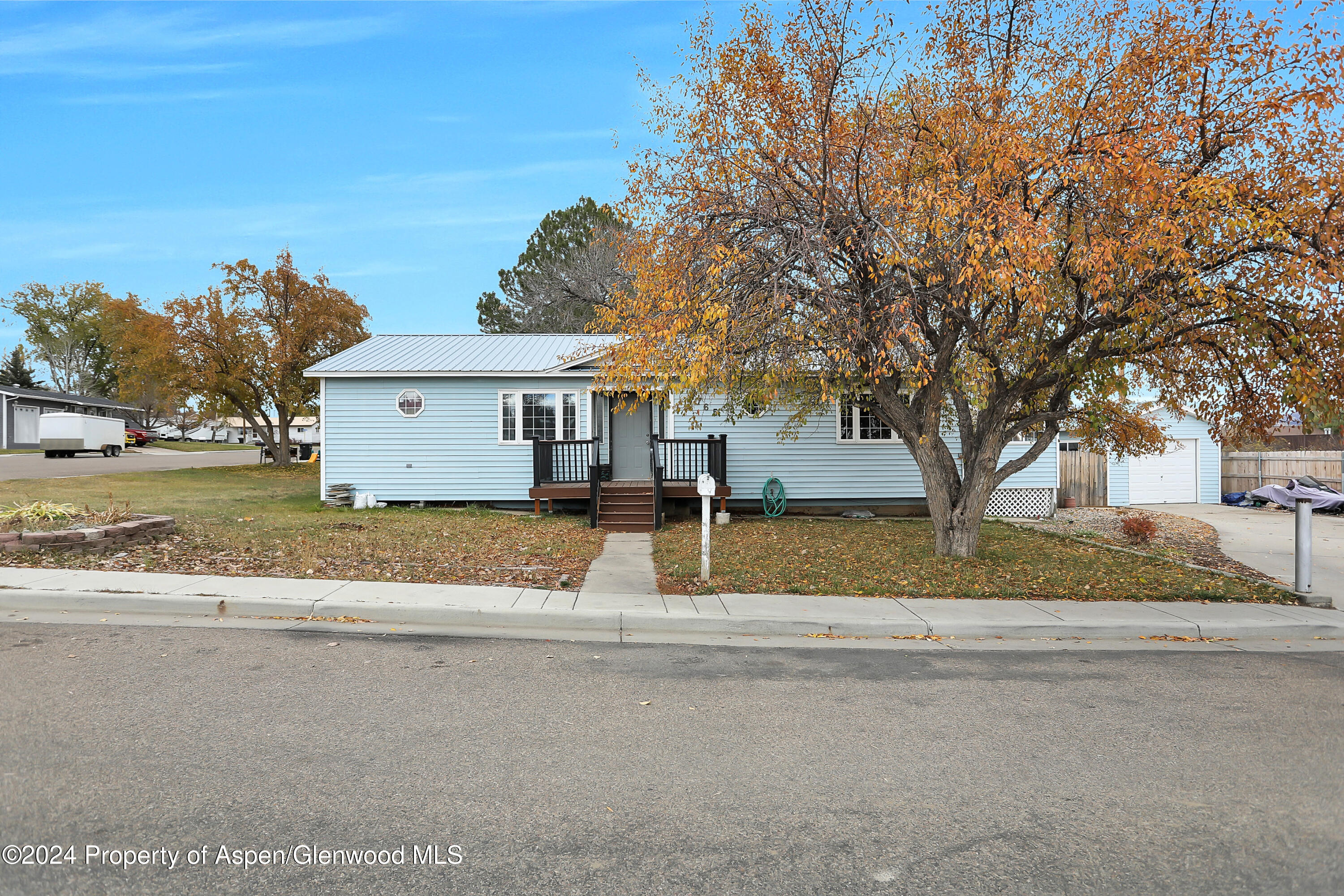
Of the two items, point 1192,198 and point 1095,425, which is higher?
point 1192,198

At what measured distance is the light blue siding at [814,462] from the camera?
57.5 feet

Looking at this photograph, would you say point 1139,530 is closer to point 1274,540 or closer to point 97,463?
point 1274,540

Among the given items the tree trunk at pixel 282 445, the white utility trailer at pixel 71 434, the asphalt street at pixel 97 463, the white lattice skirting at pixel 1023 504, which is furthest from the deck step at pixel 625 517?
the white utility trailer at pixel 71 434

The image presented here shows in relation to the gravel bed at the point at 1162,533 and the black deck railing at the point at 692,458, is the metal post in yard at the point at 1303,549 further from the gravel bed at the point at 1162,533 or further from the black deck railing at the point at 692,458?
the black deck railing at the point at 692,458

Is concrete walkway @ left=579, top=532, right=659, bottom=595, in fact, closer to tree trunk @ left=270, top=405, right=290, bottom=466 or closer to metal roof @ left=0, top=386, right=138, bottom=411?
tree trunk @ left=270, top=405, right=290, bottom=466

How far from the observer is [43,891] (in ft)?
9.21

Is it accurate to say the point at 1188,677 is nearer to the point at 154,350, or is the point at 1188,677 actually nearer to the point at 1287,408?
the point at 1287,408

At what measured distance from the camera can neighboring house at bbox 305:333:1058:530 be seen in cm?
1716

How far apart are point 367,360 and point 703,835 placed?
1666 centimetres

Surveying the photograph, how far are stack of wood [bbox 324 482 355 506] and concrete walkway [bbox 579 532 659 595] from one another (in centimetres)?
705

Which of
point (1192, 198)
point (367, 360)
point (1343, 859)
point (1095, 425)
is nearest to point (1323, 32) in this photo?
point (1192, 198)

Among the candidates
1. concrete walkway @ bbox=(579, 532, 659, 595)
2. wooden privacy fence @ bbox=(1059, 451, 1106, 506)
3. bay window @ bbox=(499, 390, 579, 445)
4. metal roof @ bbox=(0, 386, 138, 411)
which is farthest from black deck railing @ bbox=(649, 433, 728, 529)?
metal roof @ bbox=(0, 386, 138, 411)

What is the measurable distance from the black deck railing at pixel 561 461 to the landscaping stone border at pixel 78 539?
7536mm

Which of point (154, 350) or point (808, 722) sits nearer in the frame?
point (808, 722)
